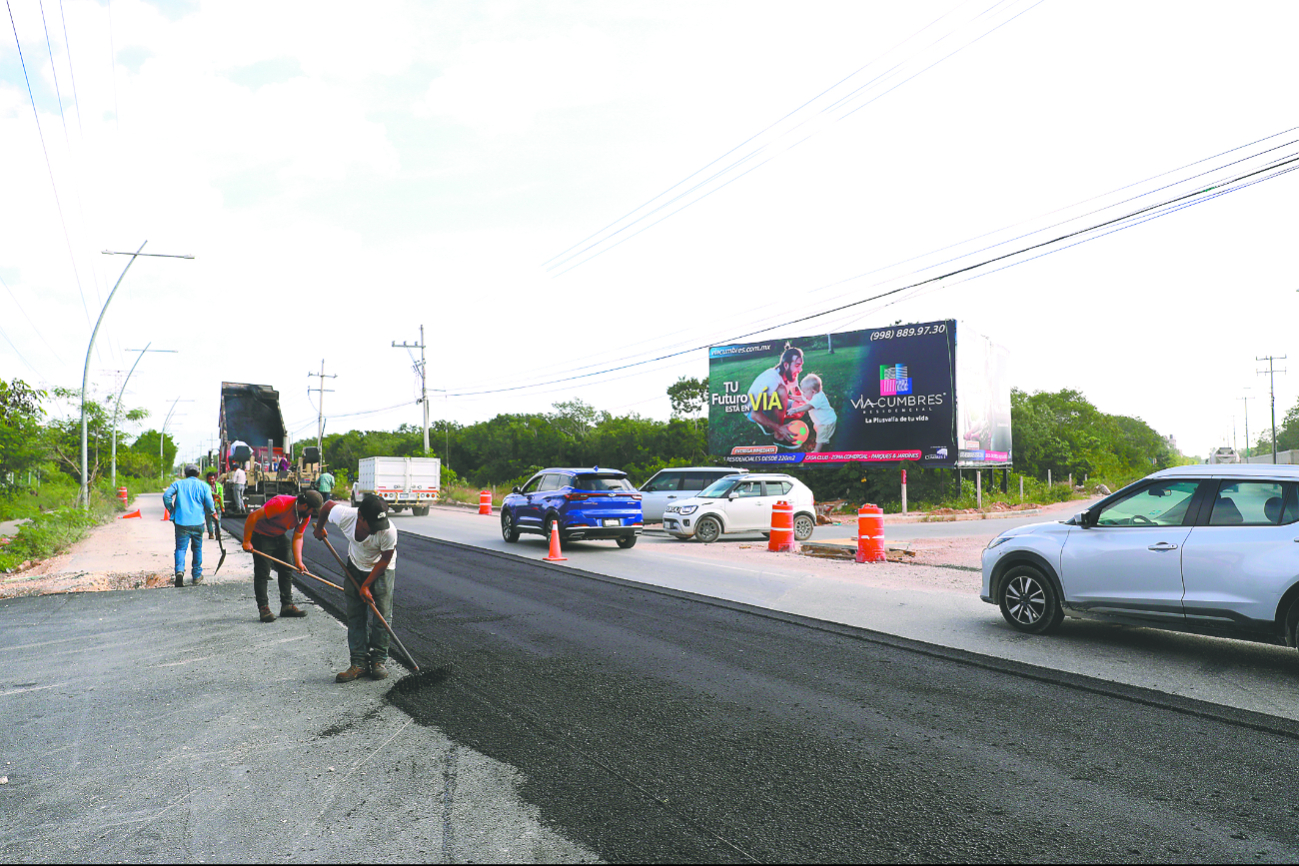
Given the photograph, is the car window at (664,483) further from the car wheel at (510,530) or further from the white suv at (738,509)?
the car wheel at (510,530)

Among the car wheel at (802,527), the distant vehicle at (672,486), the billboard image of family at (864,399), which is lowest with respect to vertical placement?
the car wheel at (802,527)

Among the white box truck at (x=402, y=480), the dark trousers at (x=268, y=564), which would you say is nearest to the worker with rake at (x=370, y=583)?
the dark trousers at (x=268, y=564)

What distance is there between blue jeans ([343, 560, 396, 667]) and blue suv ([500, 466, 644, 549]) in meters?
9.76

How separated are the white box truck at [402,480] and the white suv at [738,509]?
14.9 m

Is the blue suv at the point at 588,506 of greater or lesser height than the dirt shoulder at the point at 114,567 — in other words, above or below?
above

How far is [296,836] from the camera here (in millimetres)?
3727

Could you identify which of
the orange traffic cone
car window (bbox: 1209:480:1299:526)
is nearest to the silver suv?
car window (bbox: 1209:480:1299:526)

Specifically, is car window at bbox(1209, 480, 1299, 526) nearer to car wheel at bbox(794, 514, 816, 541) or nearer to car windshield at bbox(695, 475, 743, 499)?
car wheel at bbox(794, 514, 816, 541)

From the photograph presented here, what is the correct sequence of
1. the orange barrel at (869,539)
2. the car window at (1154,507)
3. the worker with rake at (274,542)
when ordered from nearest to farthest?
the car window at (1154,507) < the worker with rake at (274,542) < the orange barrel at (869,539)

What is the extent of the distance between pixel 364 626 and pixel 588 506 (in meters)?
10.1

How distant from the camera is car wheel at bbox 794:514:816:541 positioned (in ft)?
64.3

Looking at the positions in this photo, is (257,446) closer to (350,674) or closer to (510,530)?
(510,530)

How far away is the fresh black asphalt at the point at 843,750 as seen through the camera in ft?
12.2

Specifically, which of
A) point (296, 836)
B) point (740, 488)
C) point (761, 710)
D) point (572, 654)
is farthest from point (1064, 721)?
point (740, 488)
